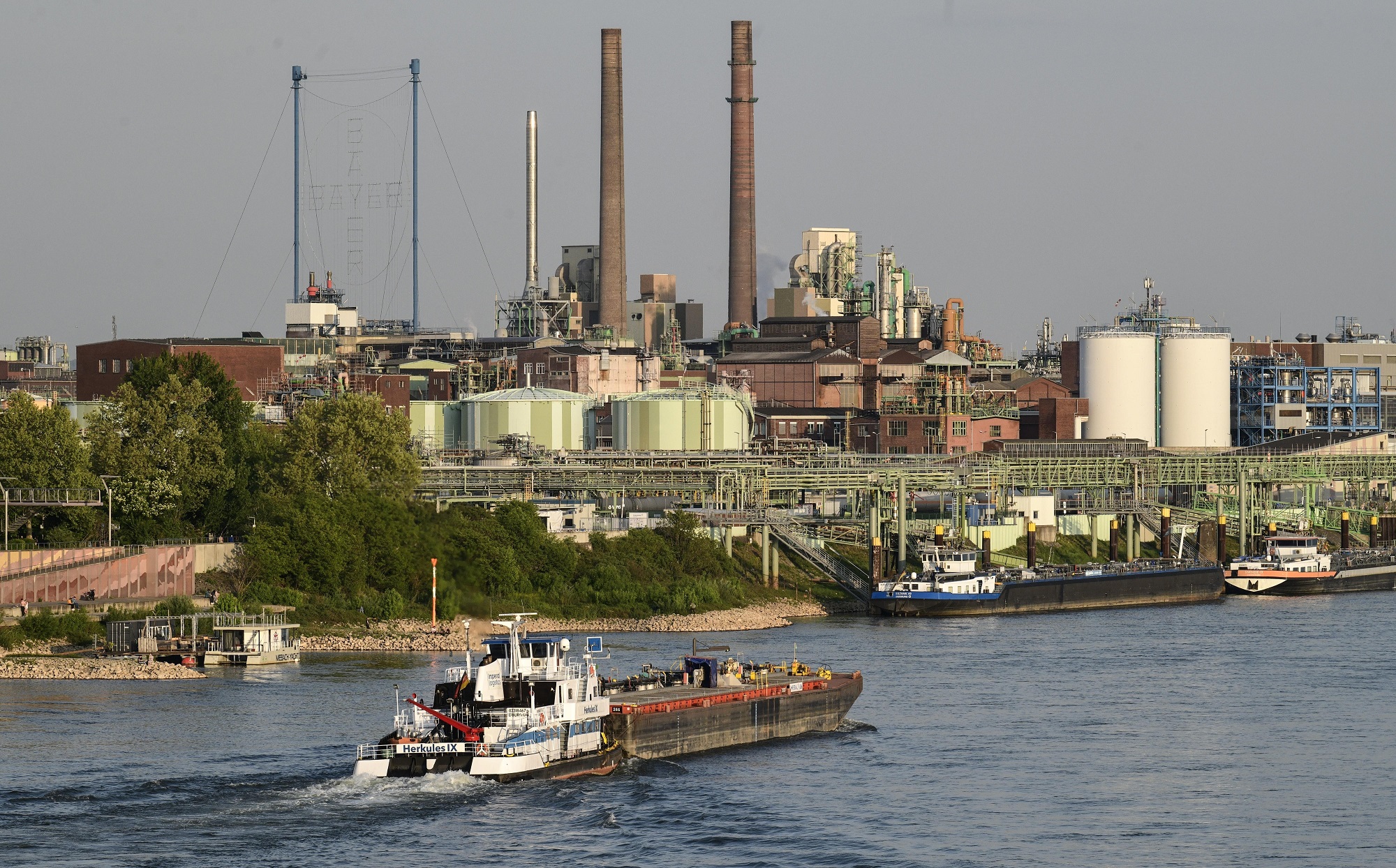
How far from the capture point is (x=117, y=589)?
274 feet

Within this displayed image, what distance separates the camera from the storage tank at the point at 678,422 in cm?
14675

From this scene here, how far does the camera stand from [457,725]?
171 feet

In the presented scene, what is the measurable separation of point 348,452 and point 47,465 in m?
14.8

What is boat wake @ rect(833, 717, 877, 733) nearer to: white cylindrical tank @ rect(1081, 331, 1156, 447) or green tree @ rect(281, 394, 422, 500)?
green tree @ rect(281, 394, 422, 500)

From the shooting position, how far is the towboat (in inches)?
2046

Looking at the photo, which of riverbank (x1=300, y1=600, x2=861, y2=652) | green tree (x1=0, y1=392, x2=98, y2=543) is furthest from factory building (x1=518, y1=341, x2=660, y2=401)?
green tree (x1=0, y1=392, x2=98, y2=543)

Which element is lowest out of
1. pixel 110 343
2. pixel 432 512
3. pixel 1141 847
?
pixel 1141 847

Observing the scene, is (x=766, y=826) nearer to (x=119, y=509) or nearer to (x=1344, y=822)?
(x=1344, y=822)

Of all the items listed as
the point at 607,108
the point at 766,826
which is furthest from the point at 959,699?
the point at 607,108

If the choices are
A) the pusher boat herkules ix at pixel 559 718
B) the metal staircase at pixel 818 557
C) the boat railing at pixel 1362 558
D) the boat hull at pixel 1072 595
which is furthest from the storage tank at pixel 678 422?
the pusher boat herkules ix at pixel 559 718

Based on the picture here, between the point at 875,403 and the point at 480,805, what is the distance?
127504 mm

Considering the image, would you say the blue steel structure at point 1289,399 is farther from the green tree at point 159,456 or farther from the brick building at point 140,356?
the green tree at point 159,456

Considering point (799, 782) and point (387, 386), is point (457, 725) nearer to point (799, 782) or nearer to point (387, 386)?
point (799, 782)

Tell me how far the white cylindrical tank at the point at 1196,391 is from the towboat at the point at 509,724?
415ft
